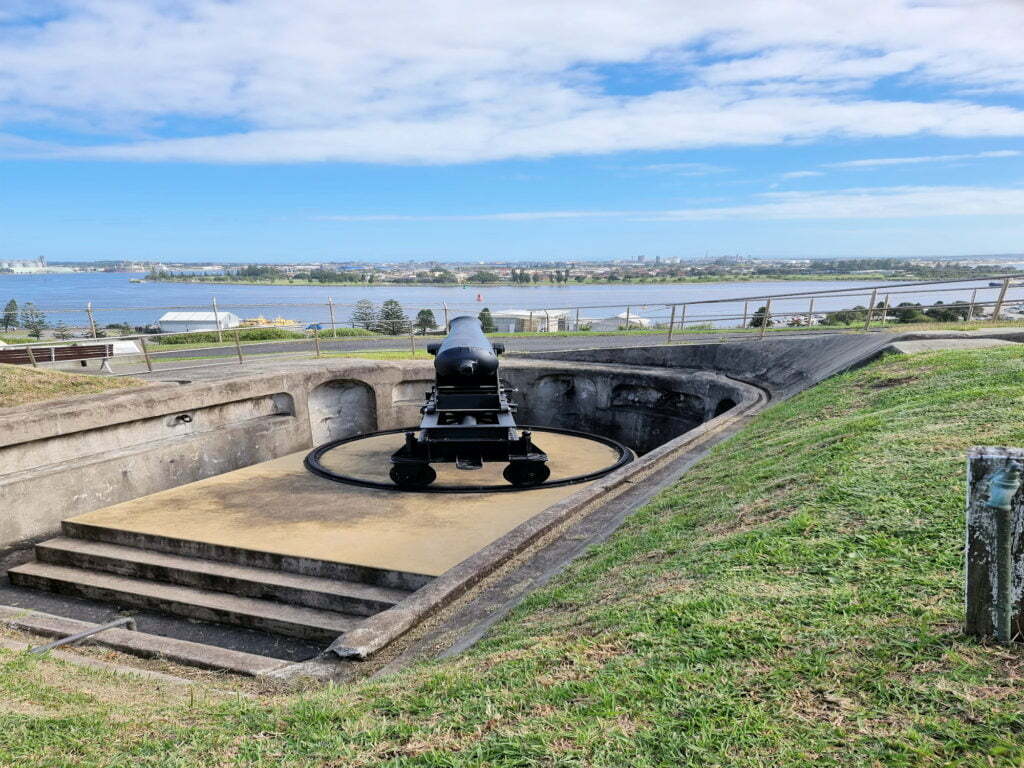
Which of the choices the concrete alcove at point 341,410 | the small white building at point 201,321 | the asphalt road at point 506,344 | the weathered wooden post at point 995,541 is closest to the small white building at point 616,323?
the asphalt road at point 506,344

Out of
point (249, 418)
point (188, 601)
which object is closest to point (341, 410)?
point (249, 418)

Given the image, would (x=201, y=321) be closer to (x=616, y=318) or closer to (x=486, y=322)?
(x=486, y=322)

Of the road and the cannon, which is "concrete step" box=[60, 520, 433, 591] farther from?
the road

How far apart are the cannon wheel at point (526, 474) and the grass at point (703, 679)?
4.79 metres

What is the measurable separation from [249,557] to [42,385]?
4948mm

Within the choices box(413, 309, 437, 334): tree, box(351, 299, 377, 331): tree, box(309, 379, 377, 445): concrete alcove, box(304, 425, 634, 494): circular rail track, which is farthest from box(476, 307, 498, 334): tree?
box(304, 425, 634, 494): circular rail track

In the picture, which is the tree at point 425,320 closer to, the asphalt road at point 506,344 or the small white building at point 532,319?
the asphalt road at point 506,344

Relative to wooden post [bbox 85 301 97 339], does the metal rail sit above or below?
below

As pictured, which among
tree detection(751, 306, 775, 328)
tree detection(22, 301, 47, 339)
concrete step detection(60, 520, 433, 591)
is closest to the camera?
concrete step detection(60, 520, 433, 591)

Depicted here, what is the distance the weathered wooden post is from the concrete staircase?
466 cm

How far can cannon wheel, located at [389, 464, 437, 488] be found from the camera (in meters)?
8.85

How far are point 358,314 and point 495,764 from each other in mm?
19229

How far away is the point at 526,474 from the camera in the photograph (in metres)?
8.88

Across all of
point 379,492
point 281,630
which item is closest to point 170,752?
point 281,630
